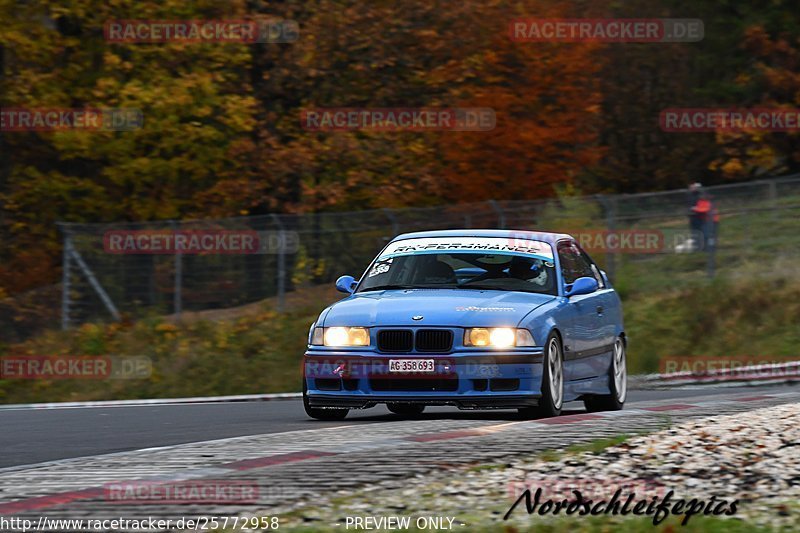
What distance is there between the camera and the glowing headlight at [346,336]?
509 inches

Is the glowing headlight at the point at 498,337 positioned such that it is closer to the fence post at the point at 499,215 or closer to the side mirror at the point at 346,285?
the side mirror at the point at 346,285

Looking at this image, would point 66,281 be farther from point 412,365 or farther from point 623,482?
point 623,482

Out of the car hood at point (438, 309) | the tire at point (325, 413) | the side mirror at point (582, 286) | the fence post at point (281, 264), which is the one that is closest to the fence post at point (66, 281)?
the fence post at point (281, 264)

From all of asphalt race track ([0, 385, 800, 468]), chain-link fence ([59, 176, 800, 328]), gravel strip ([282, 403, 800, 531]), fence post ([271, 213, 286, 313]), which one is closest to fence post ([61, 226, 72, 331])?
chain-link fence ([59, 176, 800, 328])

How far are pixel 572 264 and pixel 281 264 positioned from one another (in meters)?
14.1

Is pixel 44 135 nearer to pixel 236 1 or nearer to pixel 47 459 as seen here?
pixel 236 1

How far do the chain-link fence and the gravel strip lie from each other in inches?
749

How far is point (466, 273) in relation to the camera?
14047mm

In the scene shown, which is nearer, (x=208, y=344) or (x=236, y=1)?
(x=208, y=344)

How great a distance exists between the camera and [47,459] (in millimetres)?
10531

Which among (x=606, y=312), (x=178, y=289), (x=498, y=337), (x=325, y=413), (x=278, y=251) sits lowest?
(x=325, y=413)

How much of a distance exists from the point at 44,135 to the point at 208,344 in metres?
8.35

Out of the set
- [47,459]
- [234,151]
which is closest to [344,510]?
[47,459]

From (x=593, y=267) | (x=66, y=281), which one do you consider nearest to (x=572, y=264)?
(x=593, y=267)
